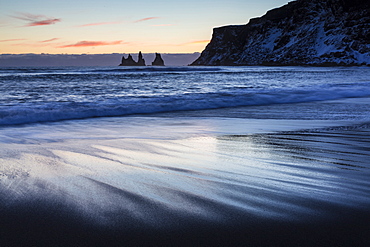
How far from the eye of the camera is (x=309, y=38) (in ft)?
344

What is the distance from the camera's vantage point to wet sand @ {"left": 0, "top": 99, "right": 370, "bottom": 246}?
1.36 meters

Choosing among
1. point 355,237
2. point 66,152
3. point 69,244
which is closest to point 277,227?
point 355,237

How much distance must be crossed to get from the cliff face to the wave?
7795cm

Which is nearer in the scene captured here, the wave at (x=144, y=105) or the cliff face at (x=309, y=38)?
the wave at (x=144, y=105)

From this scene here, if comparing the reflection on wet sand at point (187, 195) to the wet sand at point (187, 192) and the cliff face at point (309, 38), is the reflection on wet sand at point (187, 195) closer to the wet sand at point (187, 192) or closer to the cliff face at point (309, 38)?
the wet sand at point (187, 192)

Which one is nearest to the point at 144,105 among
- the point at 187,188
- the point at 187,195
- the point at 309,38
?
the point at 187,188

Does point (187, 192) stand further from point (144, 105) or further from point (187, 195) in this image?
point (144, 105)

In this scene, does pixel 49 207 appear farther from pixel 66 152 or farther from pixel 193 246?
pixel 66 152

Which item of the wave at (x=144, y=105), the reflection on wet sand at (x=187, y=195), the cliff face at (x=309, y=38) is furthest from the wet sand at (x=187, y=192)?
the cliff face at (x=309, y=38)

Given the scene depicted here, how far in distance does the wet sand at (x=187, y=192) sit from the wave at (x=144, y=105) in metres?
2.62

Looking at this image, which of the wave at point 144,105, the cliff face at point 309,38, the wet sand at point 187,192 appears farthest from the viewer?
the cliff face at point 309,38

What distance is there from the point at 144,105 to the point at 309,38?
357 feet

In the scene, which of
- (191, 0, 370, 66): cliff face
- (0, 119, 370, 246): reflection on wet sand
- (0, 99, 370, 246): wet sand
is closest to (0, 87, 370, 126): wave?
(0, 99, 370, 246): wet sand

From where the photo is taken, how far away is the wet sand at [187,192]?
1.36 meters
